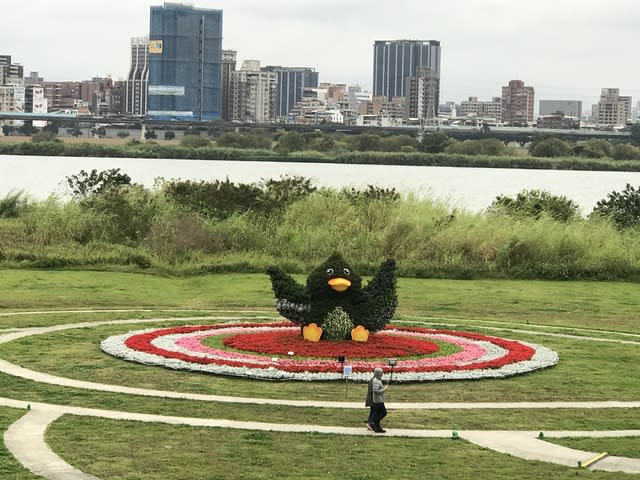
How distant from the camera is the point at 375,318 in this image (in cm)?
3341

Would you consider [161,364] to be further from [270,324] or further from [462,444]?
[462,444]

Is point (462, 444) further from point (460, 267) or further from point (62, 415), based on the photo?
point (460, 267)

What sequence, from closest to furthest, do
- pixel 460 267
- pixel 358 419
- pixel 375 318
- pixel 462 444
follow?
pixel 462 444 → pixel 358 419 → pixel 375 318 → pixel 460 267

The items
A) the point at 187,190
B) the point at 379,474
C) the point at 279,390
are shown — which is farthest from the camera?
the point at 187,190

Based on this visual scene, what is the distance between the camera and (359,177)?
138 metres

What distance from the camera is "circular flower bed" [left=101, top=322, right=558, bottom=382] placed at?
1164 inches

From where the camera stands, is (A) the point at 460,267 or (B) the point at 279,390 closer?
(B) the point at 279,390

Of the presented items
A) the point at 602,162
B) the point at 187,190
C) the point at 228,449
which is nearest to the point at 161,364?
the point at 228,449

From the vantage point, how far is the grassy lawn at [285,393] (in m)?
21.0

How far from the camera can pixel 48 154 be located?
179250mm

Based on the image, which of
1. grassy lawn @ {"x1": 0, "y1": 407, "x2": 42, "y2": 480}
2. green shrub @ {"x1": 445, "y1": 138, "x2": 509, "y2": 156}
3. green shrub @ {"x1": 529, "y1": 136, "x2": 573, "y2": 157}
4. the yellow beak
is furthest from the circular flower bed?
green shrub @ {"x1": 529, "y1": 136, "x2": 573, "y2": 157}

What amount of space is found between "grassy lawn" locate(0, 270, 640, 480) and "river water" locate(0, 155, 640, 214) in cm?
5395

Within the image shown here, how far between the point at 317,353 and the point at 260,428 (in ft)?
26.9

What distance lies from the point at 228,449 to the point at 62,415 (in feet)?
13.2
